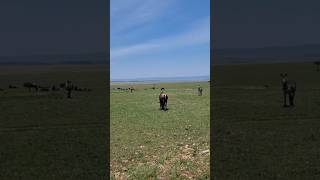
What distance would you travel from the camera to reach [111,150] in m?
20.8

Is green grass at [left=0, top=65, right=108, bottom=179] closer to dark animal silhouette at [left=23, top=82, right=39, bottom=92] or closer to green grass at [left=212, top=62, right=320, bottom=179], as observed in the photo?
green grass at [left=212, top=62, right=320, bottom=179]

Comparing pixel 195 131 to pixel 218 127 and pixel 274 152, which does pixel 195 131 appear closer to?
pixel 218 127

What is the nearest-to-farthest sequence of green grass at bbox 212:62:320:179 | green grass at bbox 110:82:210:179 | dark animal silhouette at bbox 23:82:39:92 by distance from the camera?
1. green grass at bbox 212:62:320:179
2. green grass at bbox 110:82:210:179
3. dark animal silhouette at bbox 23:82:39:92

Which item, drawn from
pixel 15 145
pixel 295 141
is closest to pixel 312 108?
pixel 295 141

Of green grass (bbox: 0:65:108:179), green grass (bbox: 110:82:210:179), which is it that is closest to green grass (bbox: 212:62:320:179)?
green grass (bbox: 110:82:210:179)

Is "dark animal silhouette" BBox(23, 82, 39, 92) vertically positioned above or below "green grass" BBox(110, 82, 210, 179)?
above

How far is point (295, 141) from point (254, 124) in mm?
6915

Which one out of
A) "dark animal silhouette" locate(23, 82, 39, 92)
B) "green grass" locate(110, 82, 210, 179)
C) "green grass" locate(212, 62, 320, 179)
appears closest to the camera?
"green grass" locate(212, 62, 320, 179)

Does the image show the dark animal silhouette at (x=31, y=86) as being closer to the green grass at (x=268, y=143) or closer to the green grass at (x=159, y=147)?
the green grass at (x=159, y=147)

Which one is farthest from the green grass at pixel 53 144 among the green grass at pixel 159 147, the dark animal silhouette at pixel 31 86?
the dark animal silhouette at pixel 31 86

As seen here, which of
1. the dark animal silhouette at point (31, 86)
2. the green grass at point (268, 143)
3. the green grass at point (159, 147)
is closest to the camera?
the green grass at point (268, 143)

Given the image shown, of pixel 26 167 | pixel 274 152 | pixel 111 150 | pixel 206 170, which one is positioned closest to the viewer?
pixel 206 170

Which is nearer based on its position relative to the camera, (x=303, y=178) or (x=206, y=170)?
(x=303, y=178)

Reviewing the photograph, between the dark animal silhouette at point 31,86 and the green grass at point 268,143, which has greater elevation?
the dark animal silhouette at point 31,86
